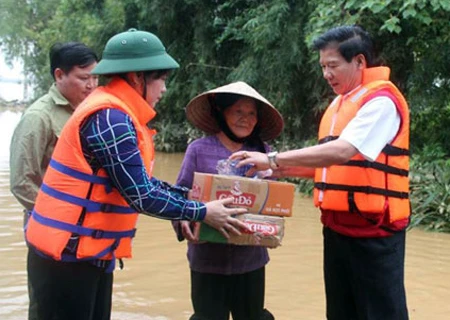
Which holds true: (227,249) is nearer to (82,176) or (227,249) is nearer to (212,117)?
(212,117)

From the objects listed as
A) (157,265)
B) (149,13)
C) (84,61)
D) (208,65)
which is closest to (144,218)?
(157,265)

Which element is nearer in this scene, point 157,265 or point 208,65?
point 157,265

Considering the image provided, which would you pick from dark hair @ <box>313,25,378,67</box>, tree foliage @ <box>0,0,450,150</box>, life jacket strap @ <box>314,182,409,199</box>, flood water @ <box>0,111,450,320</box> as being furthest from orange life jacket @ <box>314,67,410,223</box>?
tree foliage @ <box>0,0,450,150</box>

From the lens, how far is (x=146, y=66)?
8.35 feet

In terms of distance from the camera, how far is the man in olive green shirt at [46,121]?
10.5ft

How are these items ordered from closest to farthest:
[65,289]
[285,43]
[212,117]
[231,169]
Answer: [65,289] < [231,169] < [212,117] < [285,43]

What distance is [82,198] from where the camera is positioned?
2.47 m

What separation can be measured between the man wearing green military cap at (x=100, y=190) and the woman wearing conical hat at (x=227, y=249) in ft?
1.89

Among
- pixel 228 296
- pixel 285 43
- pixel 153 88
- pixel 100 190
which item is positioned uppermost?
pixel 285 43

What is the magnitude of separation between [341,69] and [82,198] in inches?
54.4

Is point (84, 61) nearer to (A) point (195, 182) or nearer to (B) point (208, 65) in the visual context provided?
(A) point (195, 182)

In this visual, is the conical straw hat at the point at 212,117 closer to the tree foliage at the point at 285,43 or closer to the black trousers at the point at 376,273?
the black trousers at the point at 376,273

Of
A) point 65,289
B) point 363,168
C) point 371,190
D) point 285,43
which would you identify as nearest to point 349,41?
point 363,168

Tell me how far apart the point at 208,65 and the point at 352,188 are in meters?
12.6
